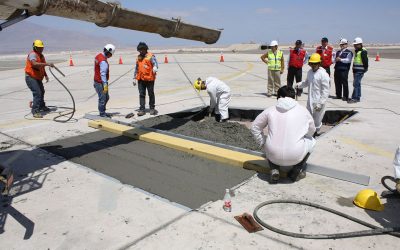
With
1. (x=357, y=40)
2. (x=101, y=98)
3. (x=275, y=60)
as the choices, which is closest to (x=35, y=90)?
(x=101, y=98)

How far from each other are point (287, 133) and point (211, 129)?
3.05 metres

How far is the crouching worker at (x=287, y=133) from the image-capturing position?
439 centimetres

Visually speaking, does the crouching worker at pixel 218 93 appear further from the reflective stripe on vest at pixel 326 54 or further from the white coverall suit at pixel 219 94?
the reflective stripe on vest at pixel 326 54

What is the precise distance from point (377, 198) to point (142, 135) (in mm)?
4230

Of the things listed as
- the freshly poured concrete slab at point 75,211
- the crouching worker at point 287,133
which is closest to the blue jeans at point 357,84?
the crouching worker at point 287,133

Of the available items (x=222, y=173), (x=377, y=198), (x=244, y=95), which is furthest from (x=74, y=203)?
(x=244, y=95)

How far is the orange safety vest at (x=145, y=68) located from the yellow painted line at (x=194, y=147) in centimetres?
168

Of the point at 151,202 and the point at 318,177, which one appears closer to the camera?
the point at 151,202

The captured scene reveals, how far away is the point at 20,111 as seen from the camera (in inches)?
390

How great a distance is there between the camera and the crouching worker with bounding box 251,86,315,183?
439 cm

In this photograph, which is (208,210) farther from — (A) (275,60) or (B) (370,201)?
(A) (275,60)

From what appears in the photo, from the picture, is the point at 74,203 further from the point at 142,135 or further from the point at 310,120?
the point at 310,120

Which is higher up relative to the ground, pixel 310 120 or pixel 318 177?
pixel 310 120

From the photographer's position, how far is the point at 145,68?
8.77m
